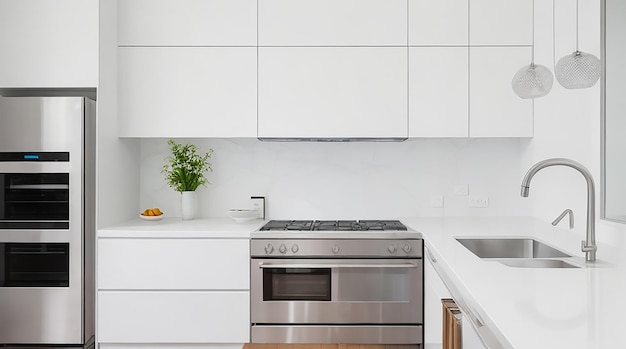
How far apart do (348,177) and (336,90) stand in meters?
0.65

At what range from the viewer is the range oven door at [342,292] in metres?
2.55

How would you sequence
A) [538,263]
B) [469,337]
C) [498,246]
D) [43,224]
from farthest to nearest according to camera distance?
[43,224] → [498,246] → [538,263] → [469,337]

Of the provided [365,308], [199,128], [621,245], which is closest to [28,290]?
[199,128]

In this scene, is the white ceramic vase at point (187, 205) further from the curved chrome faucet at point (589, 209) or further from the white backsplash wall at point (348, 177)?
the curved chrome faucet at point (589, 209)

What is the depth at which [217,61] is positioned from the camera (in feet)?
9.29

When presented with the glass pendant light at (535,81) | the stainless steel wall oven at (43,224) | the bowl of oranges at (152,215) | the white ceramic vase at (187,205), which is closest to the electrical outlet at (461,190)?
the glass pendant light at (535,81)

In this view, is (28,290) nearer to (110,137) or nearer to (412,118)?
(110,137)

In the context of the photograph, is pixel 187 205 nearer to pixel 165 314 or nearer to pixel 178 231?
pixel 178 231

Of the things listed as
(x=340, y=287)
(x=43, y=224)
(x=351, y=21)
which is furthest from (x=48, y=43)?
(x=340, y=287)

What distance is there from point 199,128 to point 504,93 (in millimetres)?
1841

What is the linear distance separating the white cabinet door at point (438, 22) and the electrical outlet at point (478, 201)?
1022 millimetres

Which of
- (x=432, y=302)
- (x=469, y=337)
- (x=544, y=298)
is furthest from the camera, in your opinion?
(x=432, y=302)

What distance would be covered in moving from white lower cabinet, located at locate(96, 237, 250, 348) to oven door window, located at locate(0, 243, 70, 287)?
0.60 ft

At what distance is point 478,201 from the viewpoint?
10.4ft
